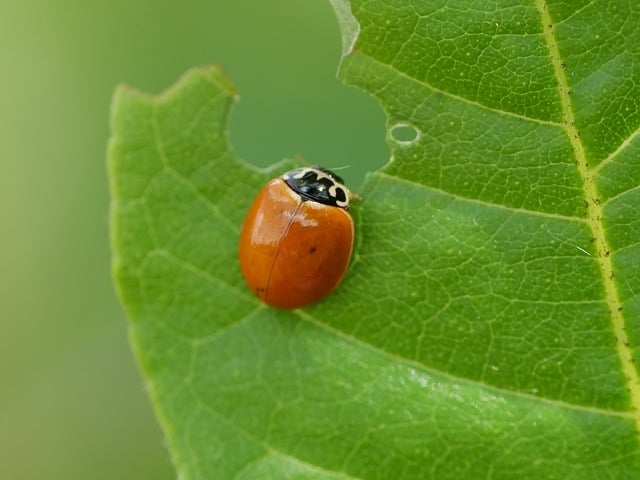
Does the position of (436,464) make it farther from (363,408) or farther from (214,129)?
(214,129)

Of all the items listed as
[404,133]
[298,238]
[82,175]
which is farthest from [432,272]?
[82,175]

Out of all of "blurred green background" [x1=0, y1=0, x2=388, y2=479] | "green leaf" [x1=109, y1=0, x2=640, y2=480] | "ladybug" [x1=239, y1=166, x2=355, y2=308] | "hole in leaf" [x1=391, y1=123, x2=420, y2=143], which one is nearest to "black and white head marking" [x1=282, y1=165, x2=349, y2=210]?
"ladybug" [x1=239, y1=166, x2=355, y2=308]

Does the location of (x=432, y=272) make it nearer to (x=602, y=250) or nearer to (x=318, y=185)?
(x=602, y=250)

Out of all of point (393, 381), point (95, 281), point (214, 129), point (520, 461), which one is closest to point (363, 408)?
point (393, 381)

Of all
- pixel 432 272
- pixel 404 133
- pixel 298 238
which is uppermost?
pixel 404 133

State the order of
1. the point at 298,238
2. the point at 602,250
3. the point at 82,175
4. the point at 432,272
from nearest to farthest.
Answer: the point at 602,250 → the point at 432,272 → the point at 298,238 → the point at 82,175

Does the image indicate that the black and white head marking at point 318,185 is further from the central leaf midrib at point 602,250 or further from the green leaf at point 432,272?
the central leaf midrib at point 602,250

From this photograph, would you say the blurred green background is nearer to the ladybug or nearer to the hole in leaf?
the ladybug

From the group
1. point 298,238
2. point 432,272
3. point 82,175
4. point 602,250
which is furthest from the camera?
point 82,175
